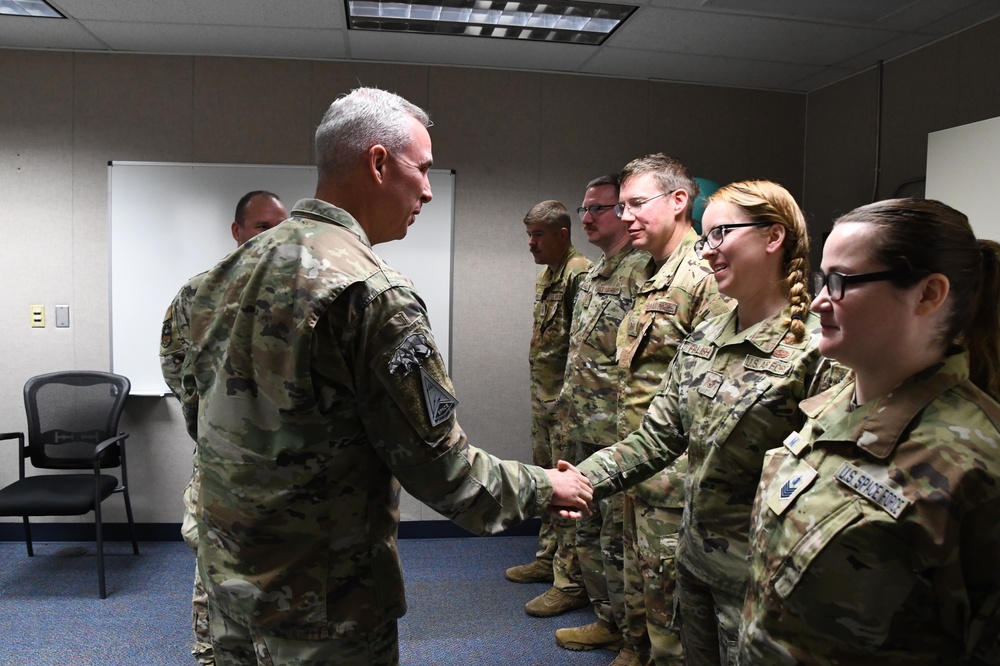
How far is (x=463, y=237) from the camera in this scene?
4.31 metres

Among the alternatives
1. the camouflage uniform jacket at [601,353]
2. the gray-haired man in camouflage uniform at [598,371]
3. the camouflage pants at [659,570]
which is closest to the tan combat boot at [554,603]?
the gray-haired man in camouflage uniform at [598,371]

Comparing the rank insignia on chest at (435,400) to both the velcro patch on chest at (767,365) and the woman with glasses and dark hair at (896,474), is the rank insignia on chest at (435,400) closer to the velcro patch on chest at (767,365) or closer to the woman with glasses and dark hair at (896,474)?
the woman with glasses and dark hair at (896,474)

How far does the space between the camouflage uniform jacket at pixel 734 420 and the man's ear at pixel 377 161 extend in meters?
0.94

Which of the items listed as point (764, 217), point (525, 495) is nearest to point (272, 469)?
point (525, 495)

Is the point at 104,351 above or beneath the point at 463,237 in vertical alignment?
beneath

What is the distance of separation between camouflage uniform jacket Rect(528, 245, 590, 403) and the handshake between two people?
1803 millimetres

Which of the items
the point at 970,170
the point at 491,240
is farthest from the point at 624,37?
the point at 970,170

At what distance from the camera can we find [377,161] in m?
1.44

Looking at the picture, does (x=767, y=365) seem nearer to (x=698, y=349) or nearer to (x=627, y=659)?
(x=698, y=349)

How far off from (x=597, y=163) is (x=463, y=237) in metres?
1.00

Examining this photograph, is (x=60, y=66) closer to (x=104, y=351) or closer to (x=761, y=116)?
(x=104, y=351)

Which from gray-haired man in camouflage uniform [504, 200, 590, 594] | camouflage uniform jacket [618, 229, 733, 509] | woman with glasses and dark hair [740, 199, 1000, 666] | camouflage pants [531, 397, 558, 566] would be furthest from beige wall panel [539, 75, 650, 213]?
woman with glasses and dark hair [740, 199, 1000, 666]

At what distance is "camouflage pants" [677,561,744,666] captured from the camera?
1.54 meters

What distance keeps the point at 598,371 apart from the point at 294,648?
5.80 ft
